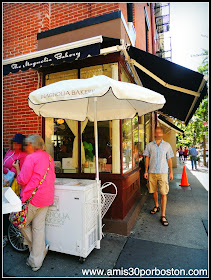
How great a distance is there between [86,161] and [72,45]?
2.61 m

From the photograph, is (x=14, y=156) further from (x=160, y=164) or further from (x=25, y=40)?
(x=25, y=40)

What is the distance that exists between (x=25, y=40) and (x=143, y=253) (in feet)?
20.8

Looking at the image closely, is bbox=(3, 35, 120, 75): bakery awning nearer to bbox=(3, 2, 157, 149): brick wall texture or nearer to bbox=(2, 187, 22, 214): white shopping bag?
bbox=(3, 2, 157, 149): brick wall texture

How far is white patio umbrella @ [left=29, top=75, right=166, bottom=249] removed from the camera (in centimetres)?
246

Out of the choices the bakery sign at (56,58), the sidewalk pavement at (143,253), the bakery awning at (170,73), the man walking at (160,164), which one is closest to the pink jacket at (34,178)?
the sidewalk pavement at (143,253)

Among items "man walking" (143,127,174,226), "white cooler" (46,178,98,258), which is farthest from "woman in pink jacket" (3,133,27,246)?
"man walking" (143,127,174,226)

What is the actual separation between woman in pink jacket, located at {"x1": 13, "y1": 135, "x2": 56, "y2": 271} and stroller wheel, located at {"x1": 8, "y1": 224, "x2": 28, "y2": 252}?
44 cm

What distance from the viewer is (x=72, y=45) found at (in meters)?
3.93

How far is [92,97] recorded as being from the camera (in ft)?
9.30

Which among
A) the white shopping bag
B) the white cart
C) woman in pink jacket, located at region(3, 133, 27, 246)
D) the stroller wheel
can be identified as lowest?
the stroller wheel

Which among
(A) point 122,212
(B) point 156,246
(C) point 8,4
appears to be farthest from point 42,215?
(C) point 8,4

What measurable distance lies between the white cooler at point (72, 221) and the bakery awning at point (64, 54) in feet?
8.52

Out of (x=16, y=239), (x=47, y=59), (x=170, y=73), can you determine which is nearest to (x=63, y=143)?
(x=47, y=59)

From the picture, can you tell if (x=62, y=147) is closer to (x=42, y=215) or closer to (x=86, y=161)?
(x=86, y=161)
